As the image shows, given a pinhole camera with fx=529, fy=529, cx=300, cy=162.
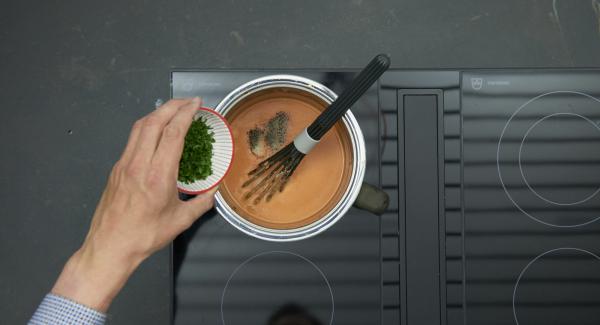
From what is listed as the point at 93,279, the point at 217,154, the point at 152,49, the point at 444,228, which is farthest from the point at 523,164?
the point at 152,49

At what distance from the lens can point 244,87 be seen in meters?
0.51

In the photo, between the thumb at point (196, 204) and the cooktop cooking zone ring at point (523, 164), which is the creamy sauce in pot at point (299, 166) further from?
the cooktop cooking zone ring at point (523, 164)

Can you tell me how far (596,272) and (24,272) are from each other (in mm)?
787

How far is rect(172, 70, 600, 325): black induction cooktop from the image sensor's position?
57cm

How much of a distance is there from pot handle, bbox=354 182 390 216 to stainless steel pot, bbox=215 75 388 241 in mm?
19

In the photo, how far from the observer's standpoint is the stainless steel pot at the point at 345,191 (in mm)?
504

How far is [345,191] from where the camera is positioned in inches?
20.6

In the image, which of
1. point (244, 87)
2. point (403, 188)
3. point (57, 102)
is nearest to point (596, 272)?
point (403, 188)

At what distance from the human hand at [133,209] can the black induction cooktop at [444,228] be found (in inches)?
4.5

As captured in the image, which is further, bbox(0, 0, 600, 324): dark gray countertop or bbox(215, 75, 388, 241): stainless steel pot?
bbox(0, 0, 600, 324): dark gray countertop

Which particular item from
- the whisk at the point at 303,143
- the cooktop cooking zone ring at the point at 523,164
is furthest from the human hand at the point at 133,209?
the cooktop cooking zone ring at the point at 523,164

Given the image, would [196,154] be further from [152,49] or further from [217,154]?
[152,49]

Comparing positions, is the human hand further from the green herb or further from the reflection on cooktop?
the reflection on cooktop

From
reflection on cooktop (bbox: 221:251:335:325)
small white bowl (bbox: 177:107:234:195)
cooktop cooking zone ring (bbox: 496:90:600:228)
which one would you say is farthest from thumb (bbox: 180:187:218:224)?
cooktop cooking zone ring (bbox: 496:90:600:228)
